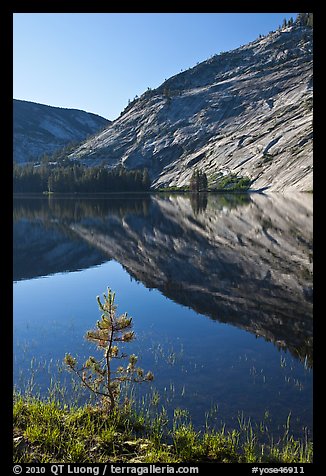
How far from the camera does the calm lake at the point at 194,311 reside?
48.7 feet

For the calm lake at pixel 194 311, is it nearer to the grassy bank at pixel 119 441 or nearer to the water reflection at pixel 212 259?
the water reflection at pixel 212 259

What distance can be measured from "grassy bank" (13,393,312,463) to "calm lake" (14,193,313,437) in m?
2.00

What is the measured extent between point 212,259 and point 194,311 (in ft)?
52.7

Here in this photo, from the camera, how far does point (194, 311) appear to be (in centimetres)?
2634

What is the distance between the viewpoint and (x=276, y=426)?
12180 millimetres

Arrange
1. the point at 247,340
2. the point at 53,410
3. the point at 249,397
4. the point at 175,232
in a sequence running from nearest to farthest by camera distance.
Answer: the point at 53,410 < the point at 249,397 < the point at 247,340 < the point at 175,232

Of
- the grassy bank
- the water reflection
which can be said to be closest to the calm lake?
the water reflection

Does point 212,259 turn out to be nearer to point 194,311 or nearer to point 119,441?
point 194,311

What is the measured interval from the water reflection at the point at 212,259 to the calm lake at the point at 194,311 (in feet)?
0.46

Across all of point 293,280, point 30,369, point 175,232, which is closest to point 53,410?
point 30,369

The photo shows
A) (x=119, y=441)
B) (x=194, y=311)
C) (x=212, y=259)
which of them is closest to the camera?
(x=119, y=441)

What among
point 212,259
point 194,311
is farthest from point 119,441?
point 212,259

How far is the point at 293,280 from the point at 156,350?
1728cm

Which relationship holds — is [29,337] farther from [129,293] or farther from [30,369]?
[129,293]
